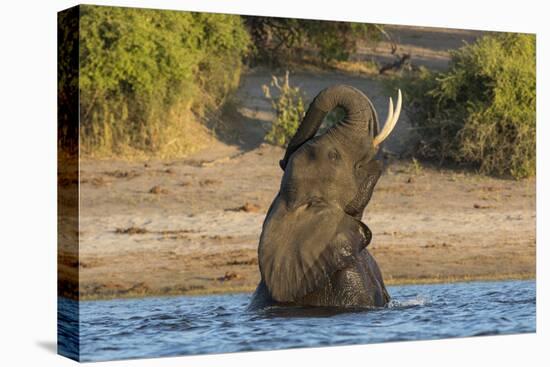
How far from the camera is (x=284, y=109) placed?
17.9 m

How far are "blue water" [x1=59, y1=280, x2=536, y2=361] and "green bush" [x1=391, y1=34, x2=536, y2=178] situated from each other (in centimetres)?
314

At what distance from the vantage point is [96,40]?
15.0 m

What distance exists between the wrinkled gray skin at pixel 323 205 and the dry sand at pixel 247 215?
265 cm

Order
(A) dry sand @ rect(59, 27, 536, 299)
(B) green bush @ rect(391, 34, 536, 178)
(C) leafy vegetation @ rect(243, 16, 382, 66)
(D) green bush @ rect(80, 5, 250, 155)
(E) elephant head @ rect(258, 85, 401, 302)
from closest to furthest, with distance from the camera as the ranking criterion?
(E) elephant head @ rect(258, 85, 401, 302)
(D) green bush @ rect(80, 5, 250, 155)
(A) dry sand @ rect(59, 27, 536, 299)
(C) leafy vegetation @ rect(243, 16, 382, 66)
(B) green bush @ rect(391, 34, 536, 178)

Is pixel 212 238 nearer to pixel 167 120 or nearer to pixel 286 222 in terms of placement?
pixel 167 120

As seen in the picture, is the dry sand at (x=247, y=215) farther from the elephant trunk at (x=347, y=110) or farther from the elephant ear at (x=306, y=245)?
the elephant trunk at (x=347, y=110)

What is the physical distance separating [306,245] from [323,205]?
368 mm

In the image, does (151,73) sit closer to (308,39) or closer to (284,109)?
(284,109)

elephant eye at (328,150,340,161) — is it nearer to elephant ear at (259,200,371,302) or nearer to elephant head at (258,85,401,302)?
elephant head at (258,85,401,302)

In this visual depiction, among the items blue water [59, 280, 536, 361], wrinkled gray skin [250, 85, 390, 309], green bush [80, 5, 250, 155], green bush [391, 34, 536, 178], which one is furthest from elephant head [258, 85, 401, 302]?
green bush [391, 34, 536, 178]

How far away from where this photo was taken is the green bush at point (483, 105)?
17969 mm

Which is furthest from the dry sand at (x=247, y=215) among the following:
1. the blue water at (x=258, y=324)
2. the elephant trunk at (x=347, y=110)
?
the elephant trunk at (x=347, y=110)

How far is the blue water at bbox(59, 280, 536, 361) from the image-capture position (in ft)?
41.8

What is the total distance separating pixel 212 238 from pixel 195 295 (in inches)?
25.8
